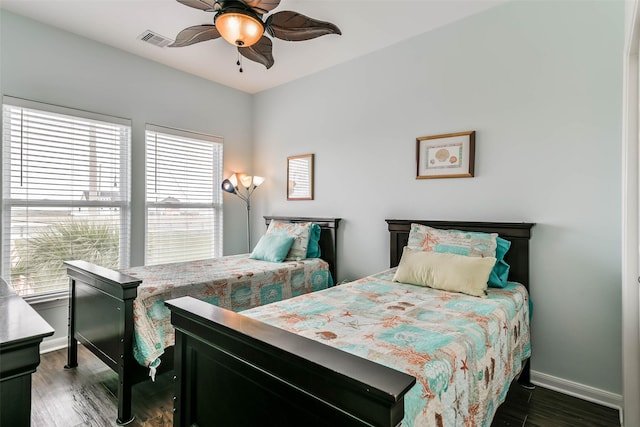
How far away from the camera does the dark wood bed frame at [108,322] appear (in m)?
1.97

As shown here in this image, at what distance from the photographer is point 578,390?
2252mm

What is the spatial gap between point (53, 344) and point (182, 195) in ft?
6.00

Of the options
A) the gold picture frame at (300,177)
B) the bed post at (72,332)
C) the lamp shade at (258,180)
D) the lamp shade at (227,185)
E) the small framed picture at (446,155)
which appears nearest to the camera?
the bed post at (72,332)

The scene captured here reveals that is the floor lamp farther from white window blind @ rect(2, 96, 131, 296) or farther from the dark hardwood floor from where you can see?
the dark hardwood floor

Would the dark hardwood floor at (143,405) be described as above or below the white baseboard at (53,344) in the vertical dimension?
below

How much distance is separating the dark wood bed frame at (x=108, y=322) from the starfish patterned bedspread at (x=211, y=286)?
0.06 m

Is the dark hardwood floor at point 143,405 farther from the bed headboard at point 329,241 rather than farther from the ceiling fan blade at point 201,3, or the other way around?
the ceiling fan blade at point 201,3

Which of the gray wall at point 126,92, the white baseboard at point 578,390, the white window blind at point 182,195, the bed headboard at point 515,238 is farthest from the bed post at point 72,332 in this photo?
the white baseboard at point 578,390

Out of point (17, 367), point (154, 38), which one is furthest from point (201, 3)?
point (17, 367)

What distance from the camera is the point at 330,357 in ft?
3.27

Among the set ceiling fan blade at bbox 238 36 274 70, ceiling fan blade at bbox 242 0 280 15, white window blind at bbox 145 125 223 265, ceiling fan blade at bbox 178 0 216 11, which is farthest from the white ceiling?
white window blind at bbox 145 125 223 265

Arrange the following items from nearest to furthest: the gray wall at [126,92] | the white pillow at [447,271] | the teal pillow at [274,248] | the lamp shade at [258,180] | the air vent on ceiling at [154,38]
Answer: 1. the white pillow at [447,271]
2. the gray wall at [126,92]
3. the air vent on ceiling at [154,38]
4. the teal pillow at [274,248]
5. the lamp shade at [258,180]

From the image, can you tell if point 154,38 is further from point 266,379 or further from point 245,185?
point 266,379

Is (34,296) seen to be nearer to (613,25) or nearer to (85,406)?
(85,406)
